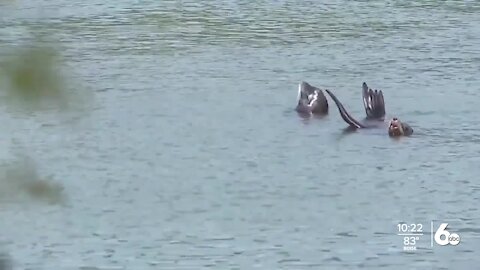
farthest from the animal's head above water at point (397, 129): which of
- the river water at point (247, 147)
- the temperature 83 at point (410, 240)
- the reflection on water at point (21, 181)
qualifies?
the reflection on water at point (21, 181)

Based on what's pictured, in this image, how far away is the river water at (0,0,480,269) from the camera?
28.1 ft

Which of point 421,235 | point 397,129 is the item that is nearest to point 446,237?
point 421,235

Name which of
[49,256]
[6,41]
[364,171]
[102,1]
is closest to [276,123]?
[364,171]

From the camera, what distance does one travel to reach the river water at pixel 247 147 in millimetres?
8555

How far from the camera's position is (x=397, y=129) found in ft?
41.5

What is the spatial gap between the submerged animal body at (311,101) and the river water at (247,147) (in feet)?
0.47

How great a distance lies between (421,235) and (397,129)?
341cm

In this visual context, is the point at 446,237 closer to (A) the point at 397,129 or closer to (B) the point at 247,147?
(B) the point at 247,147

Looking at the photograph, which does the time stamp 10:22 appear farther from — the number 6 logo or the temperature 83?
the number 6 logo

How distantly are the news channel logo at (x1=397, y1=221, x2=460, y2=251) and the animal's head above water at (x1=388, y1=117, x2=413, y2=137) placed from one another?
3.03m

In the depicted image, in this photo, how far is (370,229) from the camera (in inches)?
368

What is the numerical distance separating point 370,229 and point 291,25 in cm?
1055

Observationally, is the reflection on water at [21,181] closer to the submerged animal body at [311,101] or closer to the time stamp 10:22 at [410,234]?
the time stamp 10:22 at [410,234]

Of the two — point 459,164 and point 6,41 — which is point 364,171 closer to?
point 459,164
